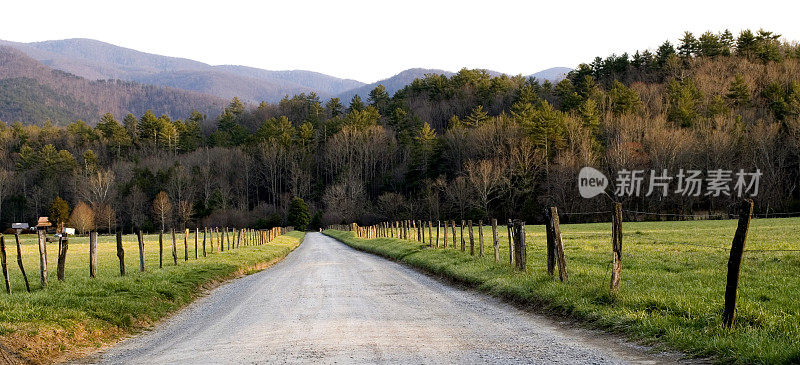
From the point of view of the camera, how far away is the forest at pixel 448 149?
A: 80.6 metres

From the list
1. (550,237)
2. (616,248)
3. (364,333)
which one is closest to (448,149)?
(550,237)

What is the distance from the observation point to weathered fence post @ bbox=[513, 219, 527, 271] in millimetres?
17781

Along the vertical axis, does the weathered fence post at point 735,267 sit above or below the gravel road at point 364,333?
above

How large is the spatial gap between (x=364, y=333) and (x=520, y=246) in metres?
9.26

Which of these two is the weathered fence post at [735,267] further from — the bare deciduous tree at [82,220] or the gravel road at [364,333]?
the bare deciduous tree at [82,220]

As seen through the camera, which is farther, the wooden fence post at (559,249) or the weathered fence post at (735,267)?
the wooden fence post at (559,249)

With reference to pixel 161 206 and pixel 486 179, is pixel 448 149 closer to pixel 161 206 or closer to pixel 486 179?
pixel 486 179

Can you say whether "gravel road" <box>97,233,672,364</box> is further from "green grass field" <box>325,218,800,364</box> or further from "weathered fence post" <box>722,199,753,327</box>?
"weathered fence post" <box>722,199,753,327</box>

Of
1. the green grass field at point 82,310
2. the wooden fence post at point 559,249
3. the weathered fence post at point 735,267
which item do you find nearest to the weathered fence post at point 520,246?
the wooden fence post at point 559,249

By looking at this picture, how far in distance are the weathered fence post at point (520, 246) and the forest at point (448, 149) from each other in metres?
67.1

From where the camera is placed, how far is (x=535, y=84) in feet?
434

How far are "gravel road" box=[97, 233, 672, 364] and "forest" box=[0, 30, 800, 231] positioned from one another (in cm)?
7233

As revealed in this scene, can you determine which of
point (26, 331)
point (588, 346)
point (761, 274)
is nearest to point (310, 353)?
point (588, 346)

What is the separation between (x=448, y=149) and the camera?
10906 centimetres
